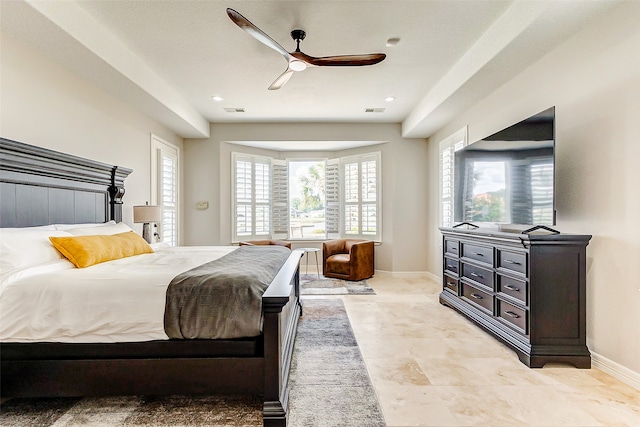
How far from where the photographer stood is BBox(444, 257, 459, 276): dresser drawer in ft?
12.6

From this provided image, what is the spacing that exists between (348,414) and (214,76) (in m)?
3.65

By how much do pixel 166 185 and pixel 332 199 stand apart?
3.10 m

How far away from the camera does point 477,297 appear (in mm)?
3340

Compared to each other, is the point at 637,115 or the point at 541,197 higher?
the point at 637,115

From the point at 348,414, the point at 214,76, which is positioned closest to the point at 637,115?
the point at 348,414

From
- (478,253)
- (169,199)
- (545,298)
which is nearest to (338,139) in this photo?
(169,199)

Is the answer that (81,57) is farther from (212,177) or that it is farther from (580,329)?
(580,329)

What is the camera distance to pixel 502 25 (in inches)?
107

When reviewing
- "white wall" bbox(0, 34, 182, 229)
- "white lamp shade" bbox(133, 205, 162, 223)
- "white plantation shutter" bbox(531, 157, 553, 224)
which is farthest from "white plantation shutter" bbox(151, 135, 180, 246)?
"white plantation shutter" bbox(531, 157, 553, 224)

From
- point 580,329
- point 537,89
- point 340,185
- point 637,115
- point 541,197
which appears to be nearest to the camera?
point 637,115

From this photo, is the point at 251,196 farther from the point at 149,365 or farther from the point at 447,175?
the point at 149,365

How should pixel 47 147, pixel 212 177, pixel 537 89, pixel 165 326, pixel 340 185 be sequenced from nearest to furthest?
pixel 165 326 → pixel 47 147 → pixel 537 89 → pixel 212 177 → pixel 340 185

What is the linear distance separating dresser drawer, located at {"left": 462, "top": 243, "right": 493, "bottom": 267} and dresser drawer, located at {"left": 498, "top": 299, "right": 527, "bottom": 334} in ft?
1.25

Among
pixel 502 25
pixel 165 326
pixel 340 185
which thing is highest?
pixel 502 25
